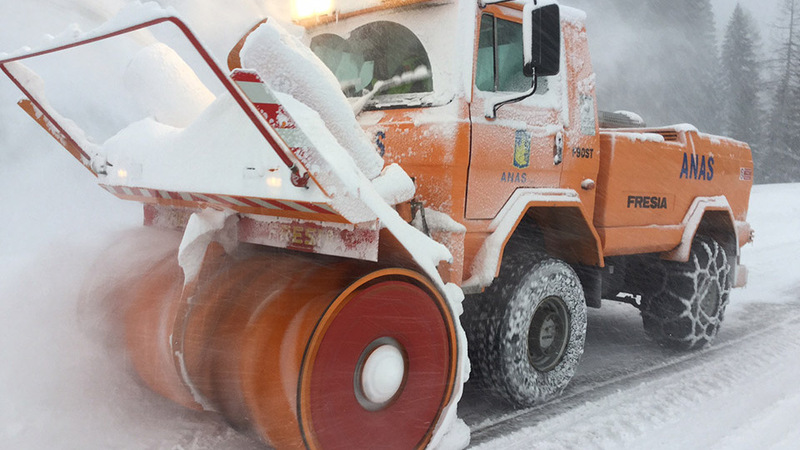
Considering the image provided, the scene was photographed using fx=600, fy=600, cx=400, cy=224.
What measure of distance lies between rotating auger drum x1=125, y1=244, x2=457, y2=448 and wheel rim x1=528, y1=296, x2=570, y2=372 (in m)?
1.07

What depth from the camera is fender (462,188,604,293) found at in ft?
10.8

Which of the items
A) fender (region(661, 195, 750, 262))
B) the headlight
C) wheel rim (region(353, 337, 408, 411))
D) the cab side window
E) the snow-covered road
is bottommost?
the snow-covered road

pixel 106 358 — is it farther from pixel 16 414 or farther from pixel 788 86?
pixel 788 86

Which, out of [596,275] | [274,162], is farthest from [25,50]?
[596,275]

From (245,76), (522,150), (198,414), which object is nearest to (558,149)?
(522,150)

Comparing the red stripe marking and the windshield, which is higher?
the windshield

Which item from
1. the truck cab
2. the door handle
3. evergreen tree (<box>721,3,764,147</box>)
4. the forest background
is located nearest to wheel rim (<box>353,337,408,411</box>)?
the truck cab

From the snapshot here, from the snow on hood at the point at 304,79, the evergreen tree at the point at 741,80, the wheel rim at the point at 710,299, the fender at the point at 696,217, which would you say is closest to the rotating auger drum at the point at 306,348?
the snow on hood at the point at 304,79

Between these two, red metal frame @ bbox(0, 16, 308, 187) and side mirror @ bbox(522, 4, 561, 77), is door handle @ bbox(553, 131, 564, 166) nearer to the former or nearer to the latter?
side mirror @ bbox(522, 4, 561, 77)

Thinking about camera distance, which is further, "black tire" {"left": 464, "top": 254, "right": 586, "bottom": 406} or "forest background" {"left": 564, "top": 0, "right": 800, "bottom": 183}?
"forest background" {"left": 564, "top": 0, "right": 800, "bottom": 183}

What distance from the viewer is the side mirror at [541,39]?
2977 mm

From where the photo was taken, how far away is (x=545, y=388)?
3768 millimetres

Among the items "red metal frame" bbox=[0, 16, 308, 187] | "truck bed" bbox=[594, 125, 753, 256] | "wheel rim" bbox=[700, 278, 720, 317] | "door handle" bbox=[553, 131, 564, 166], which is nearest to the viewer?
"red metal frame" bbox=[0, 16, 308, 187]

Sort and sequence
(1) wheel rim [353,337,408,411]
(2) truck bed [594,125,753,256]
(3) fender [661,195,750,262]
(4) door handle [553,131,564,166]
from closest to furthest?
1. (1) wheel rim [353,337,408,411]
2. (4) door handle [553,131,564,166]
3. (2) truck bed [594,125,753,256]
4. (3) fender [661,195,750,262]
